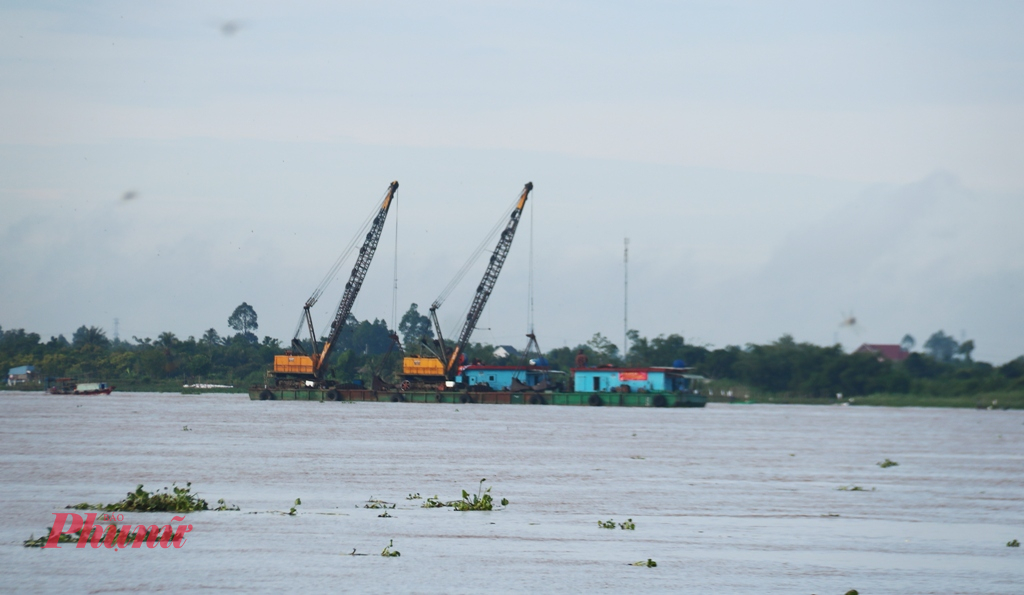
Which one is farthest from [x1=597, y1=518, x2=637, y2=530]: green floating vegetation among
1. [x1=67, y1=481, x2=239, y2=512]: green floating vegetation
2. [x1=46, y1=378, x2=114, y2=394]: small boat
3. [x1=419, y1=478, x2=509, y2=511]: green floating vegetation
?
[x1=46, y1=378, x2=114, y2=394]: small boat

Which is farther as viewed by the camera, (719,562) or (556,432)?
(556,432)

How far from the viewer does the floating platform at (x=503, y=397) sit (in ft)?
431

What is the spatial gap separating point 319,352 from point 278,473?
4571 inches

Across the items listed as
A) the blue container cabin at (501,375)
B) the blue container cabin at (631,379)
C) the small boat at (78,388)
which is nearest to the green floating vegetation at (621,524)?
the blue container cabin at (631,379)

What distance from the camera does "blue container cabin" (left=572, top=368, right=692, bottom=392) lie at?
134m

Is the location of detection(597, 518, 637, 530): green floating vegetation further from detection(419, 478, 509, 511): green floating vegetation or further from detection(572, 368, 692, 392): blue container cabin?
detection(572, 368, 692, 392): blue container cabin

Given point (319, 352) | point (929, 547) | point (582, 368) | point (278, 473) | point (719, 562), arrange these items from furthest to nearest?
point (319, 352) → point (582, 368) → point (278, 473) → point (929, 547) → point (719, 562)

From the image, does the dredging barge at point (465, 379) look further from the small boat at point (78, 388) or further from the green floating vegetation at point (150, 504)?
the green floating vegetation at point (150, 504)

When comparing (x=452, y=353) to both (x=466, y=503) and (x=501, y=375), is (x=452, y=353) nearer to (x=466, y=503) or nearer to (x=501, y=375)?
(x=501, y=375)

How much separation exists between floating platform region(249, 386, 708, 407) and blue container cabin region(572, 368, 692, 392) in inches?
81.4

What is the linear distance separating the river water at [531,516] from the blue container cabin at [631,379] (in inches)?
2920

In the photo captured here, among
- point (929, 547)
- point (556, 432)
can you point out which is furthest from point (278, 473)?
point (556, 432)

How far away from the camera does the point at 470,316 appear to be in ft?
487

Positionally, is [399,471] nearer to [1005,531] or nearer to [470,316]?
[1005,531]
